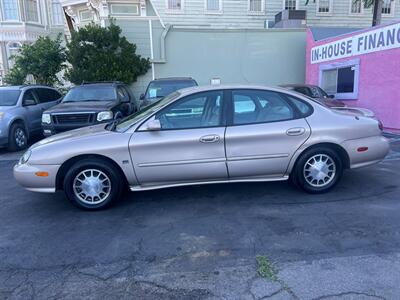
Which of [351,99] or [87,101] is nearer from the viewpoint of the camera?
[87,101]

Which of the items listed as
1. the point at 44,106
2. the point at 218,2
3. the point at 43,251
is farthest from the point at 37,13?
the point at 43,251

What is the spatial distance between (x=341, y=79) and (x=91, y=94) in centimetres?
845

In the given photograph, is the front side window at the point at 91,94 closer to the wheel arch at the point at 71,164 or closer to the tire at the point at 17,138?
the tire at the point at 17,138

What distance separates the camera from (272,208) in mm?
4141

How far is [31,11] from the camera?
74.9 feet

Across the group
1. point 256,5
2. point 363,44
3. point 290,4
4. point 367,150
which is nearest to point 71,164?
point 367,150

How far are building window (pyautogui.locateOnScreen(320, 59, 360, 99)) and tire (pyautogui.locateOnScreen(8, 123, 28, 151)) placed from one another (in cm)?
1015

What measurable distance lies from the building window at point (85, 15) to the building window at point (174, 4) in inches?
172

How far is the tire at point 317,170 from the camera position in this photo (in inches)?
173

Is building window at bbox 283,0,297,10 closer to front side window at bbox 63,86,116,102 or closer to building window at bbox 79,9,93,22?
building window at bbox 79,9,93,22

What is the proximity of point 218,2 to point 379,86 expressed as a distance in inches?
466

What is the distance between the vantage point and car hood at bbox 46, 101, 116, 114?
24.4ft

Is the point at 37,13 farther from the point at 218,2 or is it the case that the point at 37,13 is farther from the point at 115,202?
the point at 115,202

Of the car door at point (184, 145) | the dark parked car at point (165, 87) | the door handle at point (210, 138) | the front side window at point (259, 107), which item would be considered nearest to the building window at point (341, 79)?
the dark parked car at point (165, 87)
